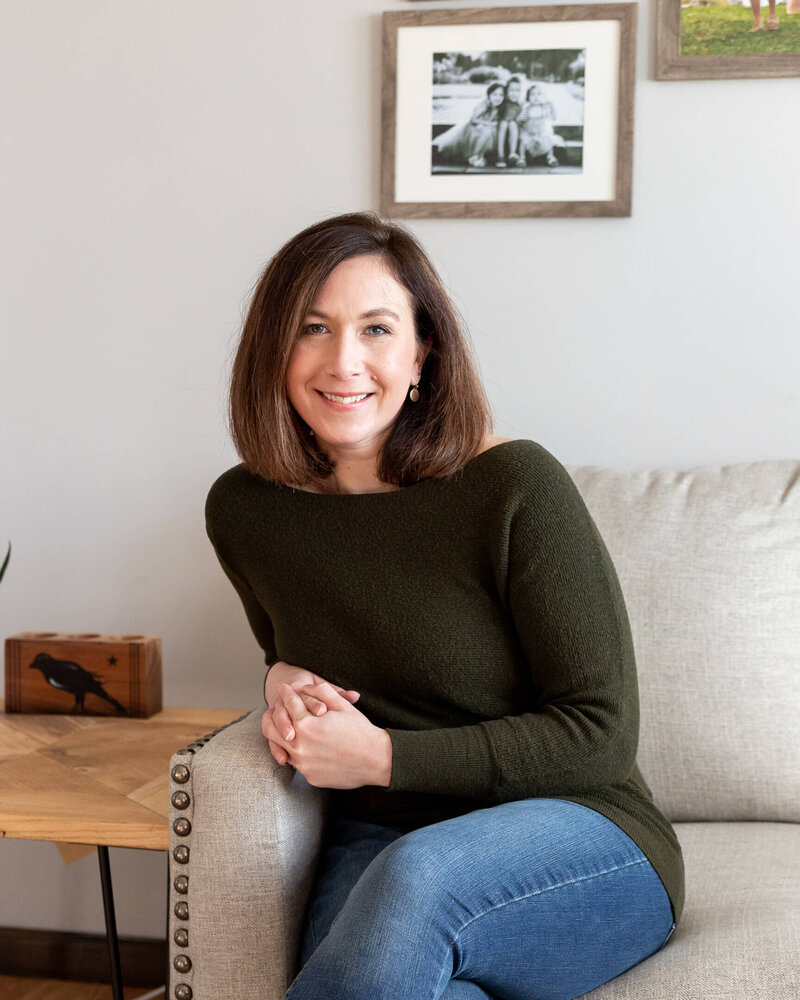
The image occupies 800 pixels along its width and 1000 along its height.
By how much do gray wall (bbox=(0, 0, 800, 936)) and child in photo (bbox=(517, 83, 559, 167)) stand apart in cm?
12

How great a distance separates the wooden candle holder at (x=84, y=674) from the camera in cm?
169

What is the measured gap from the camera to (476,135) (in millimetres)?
1828

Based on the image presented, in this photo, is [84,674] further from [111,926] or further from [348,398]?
[348,398]

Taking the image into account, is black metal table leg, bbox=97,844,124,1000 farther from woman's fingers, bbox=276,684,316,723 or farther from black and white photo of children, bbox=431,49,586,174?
black and white photo of children, bbox=431,49,586,174

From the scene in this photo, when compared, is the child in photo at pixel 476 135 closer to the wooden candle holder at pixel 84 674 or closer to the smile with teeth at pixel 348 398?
the smile with teeth at pixel 348 398

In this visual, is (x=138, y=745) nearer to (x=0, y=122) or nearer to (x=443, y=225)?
(x=443, y=225)

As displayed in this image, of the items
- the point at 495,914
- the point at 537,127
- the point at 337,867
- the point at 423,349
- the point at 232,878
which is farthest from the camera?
the point at 537,127

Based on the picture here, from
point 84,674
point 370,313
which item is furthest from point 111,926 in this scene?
point 370,313

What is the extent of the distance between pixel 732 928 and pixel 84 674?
1048mm

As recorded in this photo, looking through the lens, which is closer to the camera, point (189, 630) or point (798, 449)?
point (798, 449)

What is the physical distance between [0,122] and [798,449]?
155 centimetres

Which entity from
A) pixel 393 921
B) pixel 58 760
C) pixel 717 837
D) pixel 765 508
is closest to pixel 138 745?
pixel 58 760

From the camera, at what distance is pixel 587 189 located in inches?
70.7

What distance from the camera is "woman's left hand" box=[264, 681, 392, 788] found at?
3.77 feet
